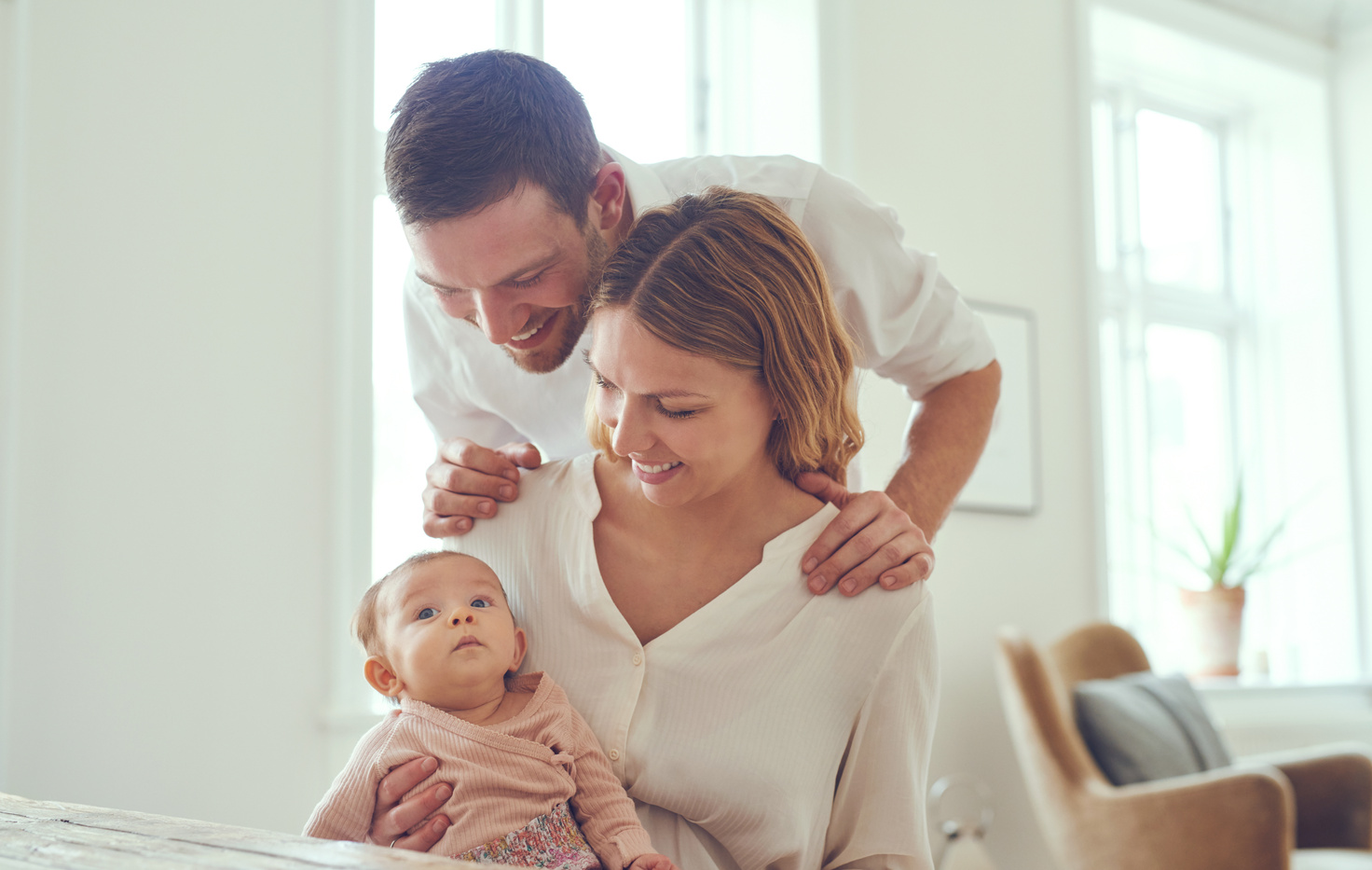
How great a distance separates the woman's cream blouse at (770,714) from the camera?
53.3 inches

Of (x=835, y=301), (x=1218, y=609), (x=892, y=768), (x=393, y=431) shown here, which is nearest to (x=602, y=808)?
(x=892, y=768)

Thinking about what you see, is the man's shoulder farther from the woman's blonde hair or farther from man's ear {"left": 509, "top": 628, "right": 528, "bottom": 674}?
man's ear {"left": 509, "top": 628, "right": 528, "bottom": 674}

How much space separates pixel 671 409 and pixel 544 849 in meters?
0.49

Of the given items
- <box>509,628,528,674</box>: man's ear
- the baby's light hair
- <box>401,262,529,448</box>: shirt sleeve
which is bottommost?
<box>509,628,528,674</box>: man's ear

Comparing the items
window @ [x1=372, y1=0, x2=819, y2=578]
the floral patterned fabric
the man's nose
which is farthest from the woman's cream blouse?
window @ [x1=372, y1=0, x2=819, y2=578]

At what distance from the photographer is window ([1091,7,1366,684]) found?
5188 millimetres

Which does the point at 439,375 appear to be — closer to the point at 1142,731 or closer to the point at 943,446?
the point at 943,446

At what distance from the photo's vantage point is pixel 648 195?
1.75 metres

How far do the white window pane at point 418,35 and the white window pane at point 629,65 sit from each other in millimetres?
212

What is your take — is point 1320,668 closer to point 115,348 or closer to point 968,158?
point 968,158

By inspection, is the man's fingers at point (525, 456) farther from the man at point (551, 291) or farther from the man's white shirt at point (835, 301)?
the man's white shirt at point (835, 301)

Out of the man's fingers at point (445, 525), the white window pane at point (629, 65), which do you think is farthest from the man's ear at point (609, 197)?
the white window pane at point (629, 65)

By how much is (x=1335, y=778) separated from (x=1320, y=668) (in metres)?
2.21

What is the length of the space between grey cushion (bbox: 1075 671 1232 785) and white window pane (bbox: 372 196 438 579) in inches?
77.8
